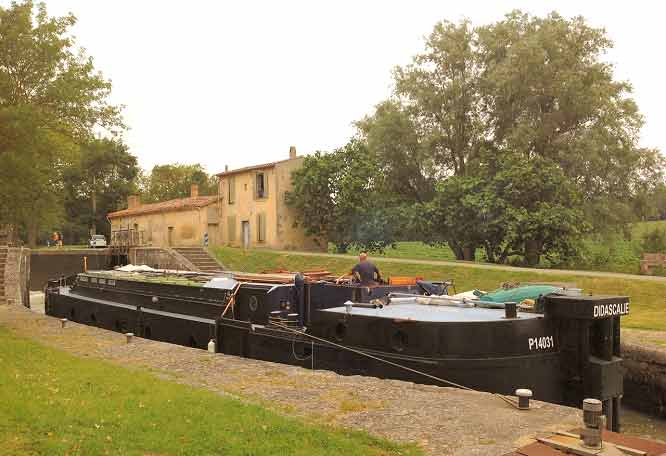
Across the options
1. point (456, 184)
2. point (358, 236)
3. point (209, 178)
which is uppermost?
point (209, 178)

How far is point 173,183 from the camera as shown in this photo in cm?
6425

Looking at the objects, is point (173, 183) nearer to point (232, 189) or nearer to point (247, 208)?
point (232, 189)

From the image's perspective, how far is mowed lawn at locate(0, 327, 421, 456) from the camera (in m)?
4.83

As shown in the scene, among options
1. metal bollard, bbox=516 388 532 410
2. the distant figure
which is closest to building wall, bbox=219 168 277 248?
the distant figure

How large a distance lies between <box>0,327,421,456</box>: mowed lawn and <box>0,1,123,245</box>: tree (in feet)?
24.8

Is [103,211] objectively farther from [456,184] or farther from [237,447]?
[237,447]

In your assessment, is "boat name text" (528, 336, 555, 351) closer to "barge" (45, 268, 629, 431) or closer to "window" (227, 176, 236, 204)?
"barge" (45, 268, 629, 431)

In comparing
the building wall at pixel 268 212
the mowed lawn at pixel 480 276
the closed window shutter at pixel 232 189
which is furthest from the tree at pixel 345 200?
the closed window shutter at pixel 232 189

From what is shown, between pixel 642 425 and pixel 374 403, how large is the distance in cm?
600

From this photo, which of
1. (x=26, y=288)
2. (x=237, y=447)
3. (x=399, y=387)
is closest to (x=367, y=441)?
(x=237, y=447)

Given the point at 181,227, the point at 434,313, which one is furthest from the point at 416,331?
the point at 181,227

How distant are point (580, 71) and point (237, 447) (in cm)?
2825

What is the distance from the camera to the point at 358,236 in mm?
31984

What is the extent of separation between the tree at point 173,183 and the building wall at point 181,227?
2446 cm
